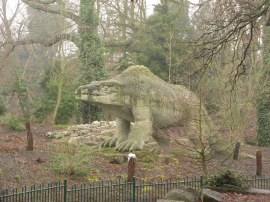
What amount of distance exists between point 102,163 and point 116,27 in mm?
20141

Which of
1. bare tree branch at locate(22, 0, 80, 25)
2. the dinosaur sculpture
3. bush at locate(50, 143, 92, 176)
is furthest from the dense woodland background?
bush at locate(50, 143, 92, 176)

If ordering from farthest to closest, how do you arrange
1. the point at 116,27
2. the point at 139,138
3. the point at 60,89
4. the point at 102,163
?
the point at 116,27, the point at 60,89, the point at 139,138, the point at 102,163

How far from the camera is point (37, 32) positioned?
3591 centimetres

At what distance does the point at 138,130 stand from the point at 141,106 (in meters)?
0.80

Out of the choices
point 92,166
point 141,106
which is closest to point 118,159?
point 92,166

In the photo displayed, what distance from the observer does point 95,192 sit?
10234 millimetres

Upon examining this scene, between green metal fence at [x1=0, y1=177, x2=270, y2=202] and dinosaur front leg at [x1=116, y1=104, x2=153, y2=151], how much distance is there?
2.32 m

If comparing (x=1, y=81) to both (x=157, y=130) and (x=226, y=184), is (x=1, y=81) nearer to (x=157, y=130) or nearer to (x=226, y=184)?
(x=157, y=130)

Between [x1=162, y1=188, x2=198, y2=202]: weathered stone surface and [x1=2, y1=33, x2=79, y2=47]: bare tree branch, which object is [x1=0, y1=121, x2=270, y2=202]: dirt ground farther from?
[x1=2, y1=33, x2=79, y2=47]: bare tree branch

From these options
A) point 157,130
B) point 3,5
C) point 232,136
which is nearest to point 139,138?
point 157,130

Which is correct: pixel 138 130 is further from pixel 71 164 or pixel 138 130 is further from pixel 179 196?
pixel 179 196

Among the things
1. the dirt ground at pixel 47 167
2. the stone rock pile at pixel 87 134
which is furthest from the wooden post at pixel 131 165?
the stone rock pile at pixel 87 134

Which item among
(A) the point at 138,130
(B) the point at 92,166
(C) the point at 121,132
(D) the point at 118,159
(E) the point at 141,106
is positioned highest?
(E) the point at 141,106

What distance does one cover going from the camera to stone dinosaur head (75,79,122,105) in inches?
565
